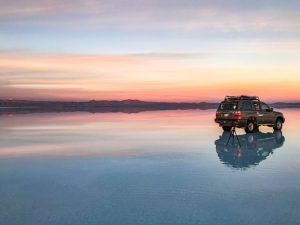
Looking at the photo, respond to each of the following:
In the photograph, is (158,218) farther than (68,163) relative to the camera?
No

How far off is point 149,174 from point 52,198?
3370mm

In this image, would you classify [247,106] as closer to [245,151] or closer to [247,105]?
[247,105]

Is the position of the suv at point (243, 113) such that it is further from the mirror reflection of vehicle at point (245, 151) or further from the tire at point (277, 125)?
the mirror reflection of vehicle at point (245, 151)

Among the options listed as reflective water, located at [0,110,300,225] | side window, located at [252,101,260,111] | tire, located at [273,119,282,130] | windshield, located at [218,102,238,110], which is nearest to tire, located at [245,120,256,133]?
side window, located at [252,101,260,111]

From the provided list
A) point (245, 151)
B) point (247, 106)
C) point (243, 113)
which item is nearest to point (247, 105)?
point (247, 106)

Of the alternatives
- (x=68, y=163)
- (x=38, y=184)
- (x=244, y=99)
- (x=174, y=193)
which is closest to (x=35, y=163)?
(x=68, y=163)

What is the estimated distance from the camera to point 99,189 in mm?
9344

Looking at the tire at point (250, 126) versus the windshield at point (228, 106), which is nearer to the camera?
the windshield at point (228, 106)

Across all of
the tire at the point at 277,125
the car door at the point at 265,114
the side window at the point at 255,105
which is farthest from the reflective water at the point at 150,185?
the tire at the point at 277,125

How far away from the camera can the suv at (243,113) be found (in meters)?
24.8

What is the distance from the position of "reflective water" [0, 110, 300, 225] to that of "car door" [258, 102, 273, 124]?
29.2 ft

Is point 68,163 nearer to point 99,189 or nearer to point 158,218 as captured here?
point 99,189

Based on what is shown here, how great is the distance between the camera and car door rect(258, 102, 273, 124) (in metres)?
26.3

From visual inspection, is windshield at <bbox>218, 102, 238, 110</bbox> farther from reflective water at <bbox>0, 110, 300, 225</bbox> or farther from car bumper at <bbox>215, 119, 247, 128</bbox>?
reflective water at <bbox>0, 110, 300, 225</bbox>
